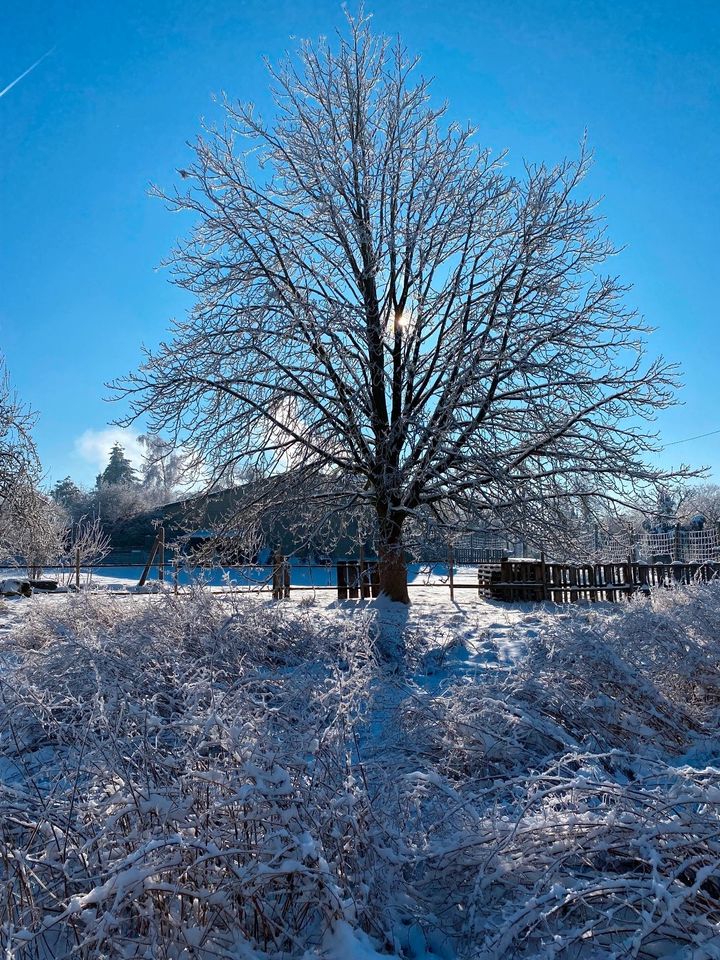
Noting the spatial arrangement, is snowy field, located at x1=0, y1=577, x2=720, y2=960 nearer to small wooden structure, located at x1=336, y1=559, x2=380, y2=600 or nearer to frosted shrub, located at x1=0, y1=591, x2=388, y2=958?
frosted shrub, located at x1=0, y1=591, x2=388, y2=958

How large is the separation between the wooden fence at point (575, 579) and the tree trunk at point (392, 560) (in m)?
4.15

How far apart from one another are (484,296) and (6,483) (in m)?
13.5

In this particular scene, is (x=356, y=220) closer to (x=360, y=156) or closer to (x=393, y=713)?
(x=360, y=156)

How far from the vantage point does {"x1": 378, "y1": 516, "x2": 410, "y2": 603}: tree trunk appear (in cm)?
1174

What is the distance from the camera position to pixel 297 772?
2783 millimetres

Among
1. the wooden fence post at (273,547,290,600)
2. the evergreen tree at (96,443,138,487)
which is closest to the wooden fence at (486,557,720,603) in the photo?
the wooden fence post at (273,547,290,600)

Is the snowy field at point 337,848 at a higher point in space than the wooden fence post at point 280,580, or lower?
lower

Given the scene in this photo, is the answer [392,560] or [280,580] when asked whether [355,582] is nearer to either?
[280,580]

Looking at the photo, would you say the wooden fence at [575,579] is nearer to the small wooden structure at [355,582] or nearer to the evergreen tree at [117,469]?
the small wooden structure at [355,582]

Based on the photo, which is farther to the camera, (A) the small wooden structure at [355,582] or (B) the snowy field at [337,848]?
(A) the small wooden structure at [355,582]

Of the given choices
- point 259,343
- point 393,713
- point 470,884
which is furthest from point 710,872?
point 259,343

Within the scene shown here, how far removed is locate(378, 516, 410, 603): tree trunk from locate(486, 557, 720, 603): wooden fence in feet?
13.6

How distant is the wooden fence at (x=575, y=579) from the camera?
52.8 ft

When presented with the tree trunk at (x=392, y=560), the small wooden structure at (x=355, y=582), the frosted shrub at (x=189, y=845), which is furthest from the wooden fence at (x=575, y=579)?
the frosted shrub at (x=189, y=845)
